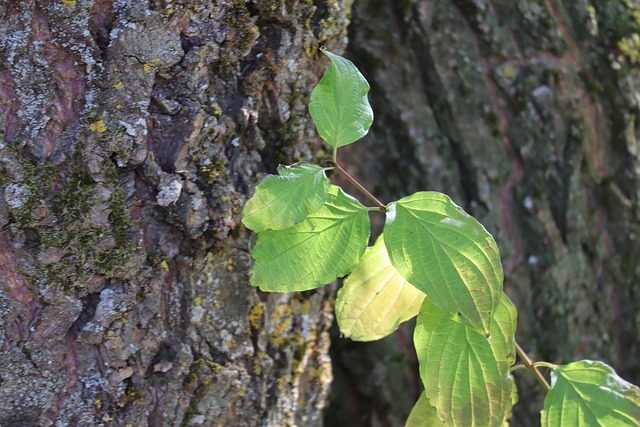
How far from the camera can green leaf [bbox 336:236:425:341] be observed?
95 centimetres

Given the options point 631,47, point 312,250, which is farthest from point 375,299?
point 631,47

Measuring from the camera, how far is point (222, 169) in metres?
0.96

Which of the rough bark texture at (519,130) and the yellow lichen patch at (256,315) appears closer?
the yellow lichen patch at (256,315)

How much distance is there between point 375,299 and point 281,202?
25 cm

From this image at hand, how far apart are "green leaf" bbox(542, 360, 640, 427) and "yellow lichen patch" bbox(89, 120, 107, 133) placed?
2.47 feet

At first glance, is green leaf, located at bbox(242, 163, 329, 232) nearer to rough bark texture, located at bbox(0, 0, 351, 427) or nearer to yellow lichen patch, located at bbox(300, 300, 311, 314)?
rough bark texture, located at bbox(0, 0, 351, 427)

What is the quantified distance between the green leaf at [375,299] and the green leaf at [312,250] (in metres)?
0.08

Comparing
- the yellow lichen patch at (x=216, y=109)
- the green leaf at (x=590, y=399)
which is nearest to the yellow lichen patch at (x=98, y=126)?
the yellow lichen patch at (x=216, y=109)

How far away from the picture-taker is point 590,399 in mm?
930

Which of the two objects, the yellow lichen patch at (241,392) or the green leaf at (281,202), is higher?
the green leaf at (281,202)

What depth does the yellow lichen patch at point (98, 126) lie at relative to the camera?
0.85m

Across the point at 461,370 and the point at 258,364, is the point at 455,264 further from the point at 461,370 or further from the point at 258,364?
the point at 258,364

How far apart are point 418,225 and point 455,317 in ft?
0.42

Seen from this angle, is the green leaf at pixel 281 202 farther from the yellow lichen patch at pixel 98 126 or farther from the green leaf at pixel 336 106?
the yellow lichen patch at pixel 98 126
